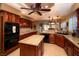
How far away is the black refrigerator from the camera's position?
1879mm

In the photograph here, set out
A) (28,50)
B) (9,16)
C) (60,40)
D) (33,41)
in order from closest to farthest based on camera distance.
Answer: (28,50) → (33,41) → (9,16) → (60,40)

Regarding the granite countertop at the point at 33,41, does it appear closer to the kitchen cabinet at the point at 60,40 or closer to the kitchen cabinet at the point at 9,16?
the kitchen cabinet at the point at 9,16

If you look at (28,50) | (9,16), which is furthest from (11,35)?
(28,50)

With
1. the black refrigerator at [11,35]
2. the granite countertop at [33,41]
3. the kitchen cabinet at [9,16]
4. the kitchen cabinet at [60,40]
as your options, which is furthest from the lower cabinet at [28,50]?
the kitchen cabinet at [60,40]

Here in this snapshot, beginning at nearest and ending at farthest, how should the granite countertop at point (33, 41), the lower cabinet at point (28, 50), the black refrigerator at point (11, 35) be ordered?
1. the lower cabinet at point (28, 50)
2. the granite countertop at point (33, 41)
3. the black refrigerator at point (11, 35)

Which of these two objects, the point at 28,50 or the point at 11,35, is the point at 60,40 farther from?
the point at 28,50

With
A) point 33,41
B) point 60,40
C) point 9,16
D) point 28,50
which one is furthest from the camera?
point 60,40

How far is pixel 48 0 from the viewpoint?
1.16m

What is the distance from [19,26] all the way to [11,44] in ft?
1.26

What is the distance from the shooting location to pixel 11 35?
6.80ft

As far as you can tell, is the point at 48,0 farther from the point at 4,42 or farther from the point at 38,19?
the point at 4,42

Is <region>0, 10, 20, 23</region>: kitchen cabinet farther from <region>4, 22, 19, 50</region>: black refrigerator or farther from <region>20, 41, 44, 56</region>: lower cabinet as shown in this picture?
<region>20, 41, 44, 56</region>: lower cabinet

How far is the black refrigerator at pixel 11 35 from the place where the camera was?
188cm

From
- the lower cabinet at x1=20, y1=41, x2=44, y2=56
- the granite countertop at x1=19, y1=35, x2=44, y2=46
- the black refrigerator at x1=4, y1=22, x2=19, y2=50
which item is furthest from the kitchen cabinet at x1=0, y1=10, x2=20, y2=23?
the lower cabinet at x1=20, y1=41, x2=44, y2=56
